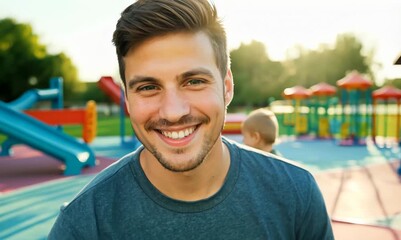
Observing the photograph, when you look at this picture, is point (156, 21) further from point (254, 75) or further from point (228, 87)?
point (254, 75)

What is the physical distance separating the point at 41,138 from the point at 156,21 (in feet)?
27.6

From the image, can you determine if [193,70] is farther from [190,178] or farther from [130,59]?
[190,178]

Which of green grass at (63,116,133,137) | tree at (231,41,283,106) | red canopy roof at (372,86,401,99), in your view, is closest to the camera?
red canopy roof at (372,86,401,99)

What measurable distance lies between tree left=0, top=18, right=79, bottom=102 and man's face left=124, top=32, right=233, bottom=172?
46.1 meters

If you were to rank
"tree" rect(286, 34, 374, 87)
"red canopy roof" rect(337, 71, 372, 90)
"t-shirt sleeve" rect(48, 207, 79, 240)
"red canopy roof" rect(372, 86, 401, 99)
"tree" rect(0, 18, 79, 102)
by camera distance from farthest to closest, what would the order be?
1. "tree" rect(286, 34, 374, 87)
2. "tree" rect(0, 18, 79, 102)
3. "red canopy roof" rect(372, 86, 401, 99)
4. "red canopy roof" rect(337, 71, 372, 90)
5. "t-shirt sleeve" rect(48, 207, 79, 240)

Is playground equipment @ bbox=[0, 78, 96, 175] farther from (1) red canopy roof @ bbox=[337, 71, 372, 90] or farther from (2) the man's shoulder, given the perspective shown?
(1) red canopy roof @ bbox=[337, 71, 372, 90]

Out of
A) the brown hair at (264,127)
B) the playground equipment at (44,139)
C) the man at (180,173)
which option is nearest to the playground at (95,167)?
the playground equipment at (44,139)

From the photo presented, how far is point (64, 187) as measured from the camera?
311 inches

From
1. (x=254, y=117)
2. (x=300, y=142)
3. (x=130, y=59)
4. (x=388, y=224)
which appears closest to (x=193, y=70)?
(x=130, y=59)

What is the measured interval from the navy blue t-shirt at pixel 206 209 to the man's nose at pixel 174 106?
283 millimetres

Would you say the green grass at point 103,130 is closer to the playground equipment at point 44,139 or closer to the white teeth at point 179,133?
the playground equipment at point 44,139

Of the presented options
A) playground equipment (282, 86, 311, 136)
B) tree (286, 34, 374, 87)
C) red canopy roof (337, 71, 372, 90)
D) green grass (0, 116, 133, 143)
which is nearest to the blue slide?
red canopy roof (337, 71, 372, 90)

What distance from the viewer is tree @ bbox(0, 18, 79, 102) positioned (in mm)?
43906

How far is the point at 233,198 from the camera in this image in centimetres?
168
